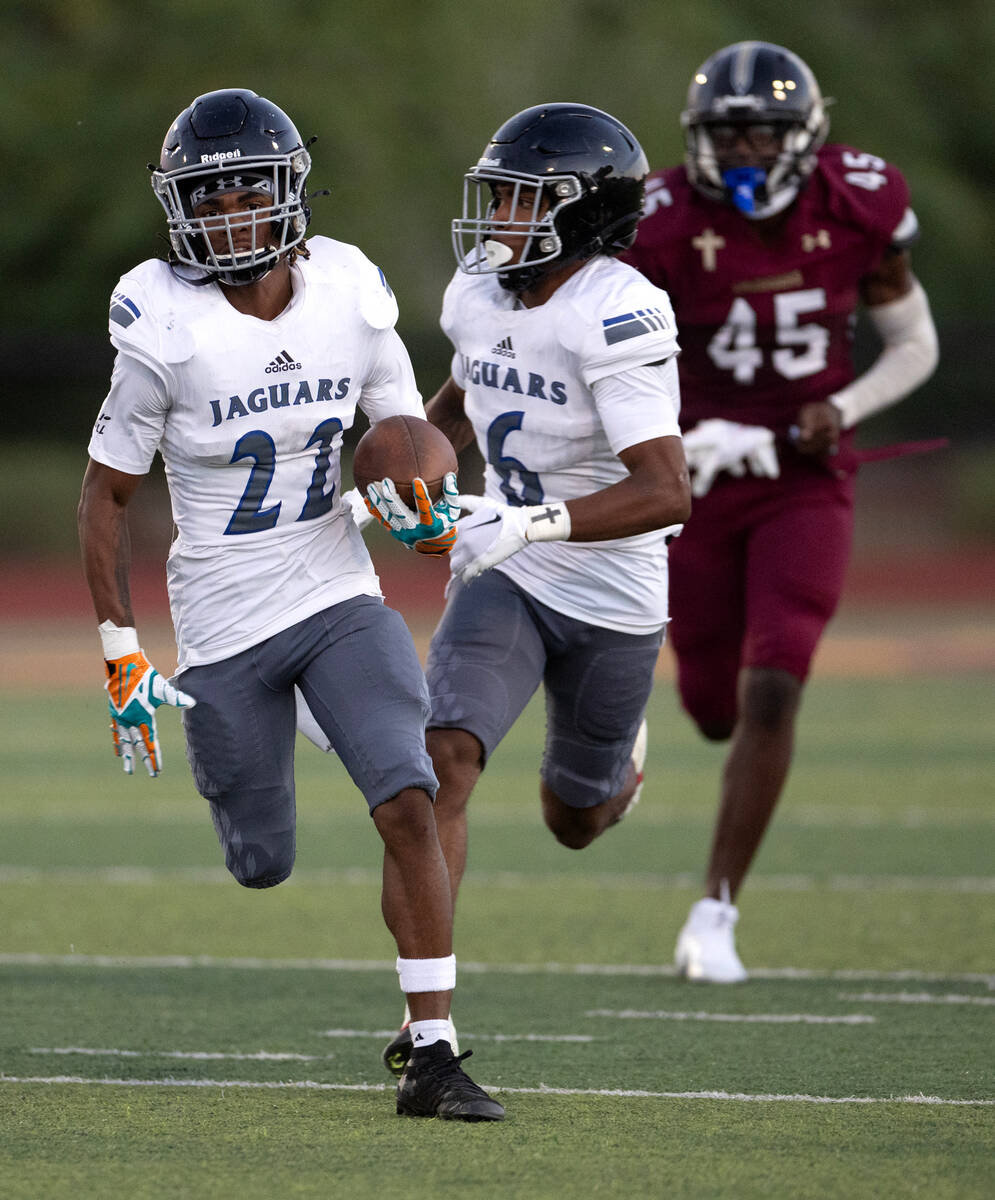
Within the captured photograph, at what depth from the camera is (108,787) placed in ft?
33.0

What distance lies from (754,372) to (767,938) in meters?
1.66

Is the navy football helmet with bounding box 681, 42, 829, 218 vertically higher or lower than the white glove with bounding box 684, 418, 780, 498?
higher

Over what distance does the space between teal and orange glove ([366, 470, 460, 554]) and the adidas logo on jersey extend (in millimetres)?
274

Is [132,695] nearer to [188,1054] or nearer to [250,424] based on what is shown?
[250,424]

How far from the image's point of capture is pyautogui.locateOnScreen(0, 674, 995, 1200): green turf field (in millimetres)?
3439

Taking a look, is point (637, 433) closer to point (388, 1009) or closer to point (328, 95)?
point (388, 1009)

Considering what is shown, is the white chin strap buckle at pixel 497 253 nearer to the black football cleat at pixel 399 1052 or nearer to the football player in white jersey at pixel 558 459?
the football player in white jersey at pixel 558 459

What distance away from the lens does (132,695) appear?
3959 millimetres

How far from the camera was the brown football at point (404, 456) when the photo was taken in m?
4.02

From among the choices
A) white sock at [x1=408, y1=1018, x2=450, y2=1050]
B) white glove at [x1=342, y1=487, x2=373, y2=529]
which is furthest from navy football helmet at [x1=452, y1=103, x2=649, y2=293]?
white sock at [x1=408, y1=1018, x2=450, y2=1050]

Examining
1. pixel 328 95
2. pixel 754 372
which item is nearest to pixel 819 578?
pixel 754 372

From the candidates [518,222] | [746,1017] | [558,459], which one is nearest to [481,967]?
[746,1017]

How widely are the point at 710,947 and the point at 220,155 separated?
100 inches

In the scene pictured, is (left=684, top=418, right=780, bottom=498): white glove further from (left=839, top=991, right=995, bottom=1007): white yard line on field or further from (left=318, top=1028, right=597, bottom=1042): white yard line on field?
(left=318, top=1028, right=597, bottom=1042): white yard line on field
